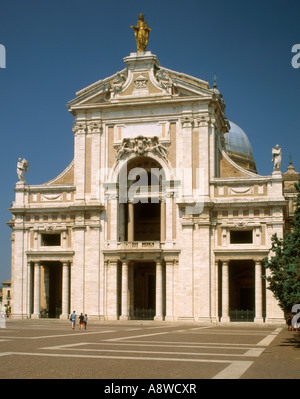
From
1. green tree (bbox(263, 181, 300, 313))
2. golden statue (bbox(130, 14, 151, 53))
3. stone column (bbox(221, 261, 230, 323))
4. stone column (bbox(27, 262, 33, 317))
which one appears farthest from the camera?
golden statue (bbox(130, 14, 151, 53))

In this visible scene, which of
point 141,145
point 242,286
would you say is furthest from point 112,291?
point 242,286

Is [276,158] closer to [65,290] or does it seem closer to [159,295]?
[159,295]

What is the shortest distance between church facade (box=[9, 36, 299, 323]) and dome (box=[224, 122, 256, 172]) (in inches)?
904

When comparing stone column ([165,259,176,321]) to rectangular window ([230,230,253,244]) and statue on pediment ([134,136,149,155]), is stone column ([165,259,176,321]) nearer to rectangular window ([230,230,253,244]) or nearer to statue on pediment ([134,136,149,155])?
rectangular window ([230,230,253,244])

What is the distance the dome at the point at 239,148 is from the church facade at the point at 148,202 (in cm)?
2297

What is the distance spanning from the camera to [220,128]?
208ft

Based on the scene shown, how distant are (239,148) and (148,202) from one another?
3123 cm

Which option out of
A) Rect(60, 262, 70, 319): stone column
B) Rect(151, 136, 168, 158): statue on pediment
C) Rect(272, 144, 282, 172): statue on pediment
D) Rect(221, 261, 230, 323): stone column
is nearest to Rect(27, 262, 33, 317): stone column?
Rect(60, 262, 70, 319): stone column

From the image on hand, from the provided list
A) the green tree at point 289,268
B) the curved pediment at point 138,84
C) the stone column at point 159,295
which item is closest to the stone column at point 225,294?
the stone column at point 159,295

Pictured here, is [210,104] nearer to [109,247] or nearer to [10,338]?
[109,247]

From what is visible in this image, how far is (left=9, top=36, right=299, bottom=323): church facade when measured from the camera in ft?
177
